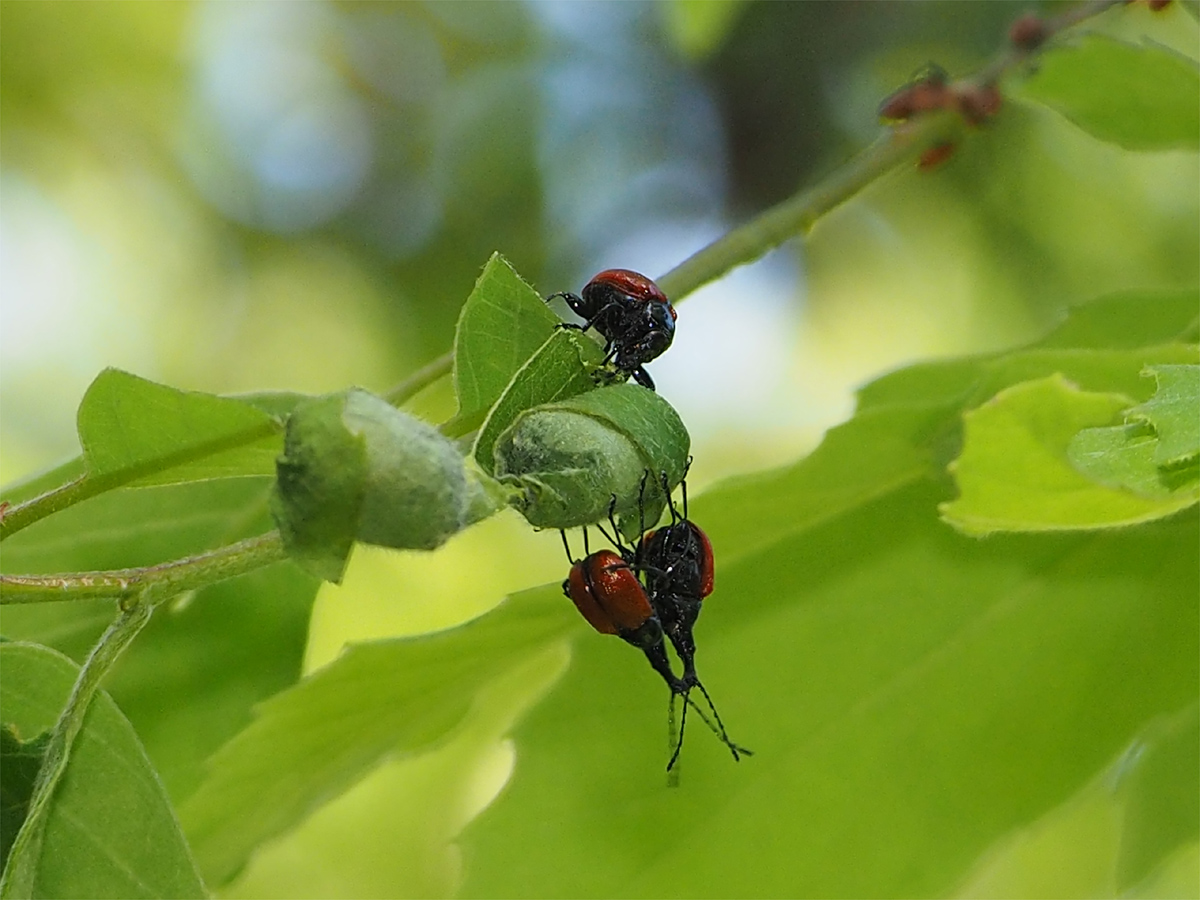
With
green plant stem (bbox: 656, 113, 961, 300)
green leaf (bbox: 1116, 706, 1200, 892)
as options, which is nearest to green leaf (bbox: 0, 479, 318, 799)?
green plant stem (bbox: 656, 113, 961, 300)

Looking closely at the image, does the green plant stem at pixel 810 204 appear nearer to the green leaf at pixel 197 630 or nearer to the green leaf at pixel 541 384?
the green leaf at pixel 541 384

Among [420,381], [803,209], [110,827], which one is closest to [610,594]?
[420,381]

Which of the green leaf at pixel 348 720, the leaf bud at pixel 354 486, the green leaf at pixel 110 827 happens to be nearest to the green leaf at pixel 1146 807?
the green leaf at pixel 348 720

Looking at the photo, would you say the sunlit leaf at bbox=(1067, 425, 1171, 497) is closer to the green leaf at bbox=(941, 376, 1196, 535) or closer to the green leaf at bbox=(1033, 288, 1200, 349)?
the green leaf at bbox=(941, 376, 1196, 535)

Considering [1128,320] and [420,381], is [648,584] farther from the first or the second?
[1128,320]

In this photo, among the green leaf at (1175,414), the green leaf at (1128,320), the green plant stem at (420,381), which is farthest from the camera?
the green leaf at (1128,320)

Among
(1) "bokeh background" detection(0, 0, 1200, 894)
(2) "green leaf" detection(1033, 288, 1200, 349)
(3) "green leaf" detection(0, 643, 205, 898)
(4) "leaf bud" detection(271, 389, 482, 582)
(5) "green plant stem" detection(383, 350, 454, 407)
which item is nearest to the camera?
(4) "leaf bud" detection(271, 389, 482, 582)
